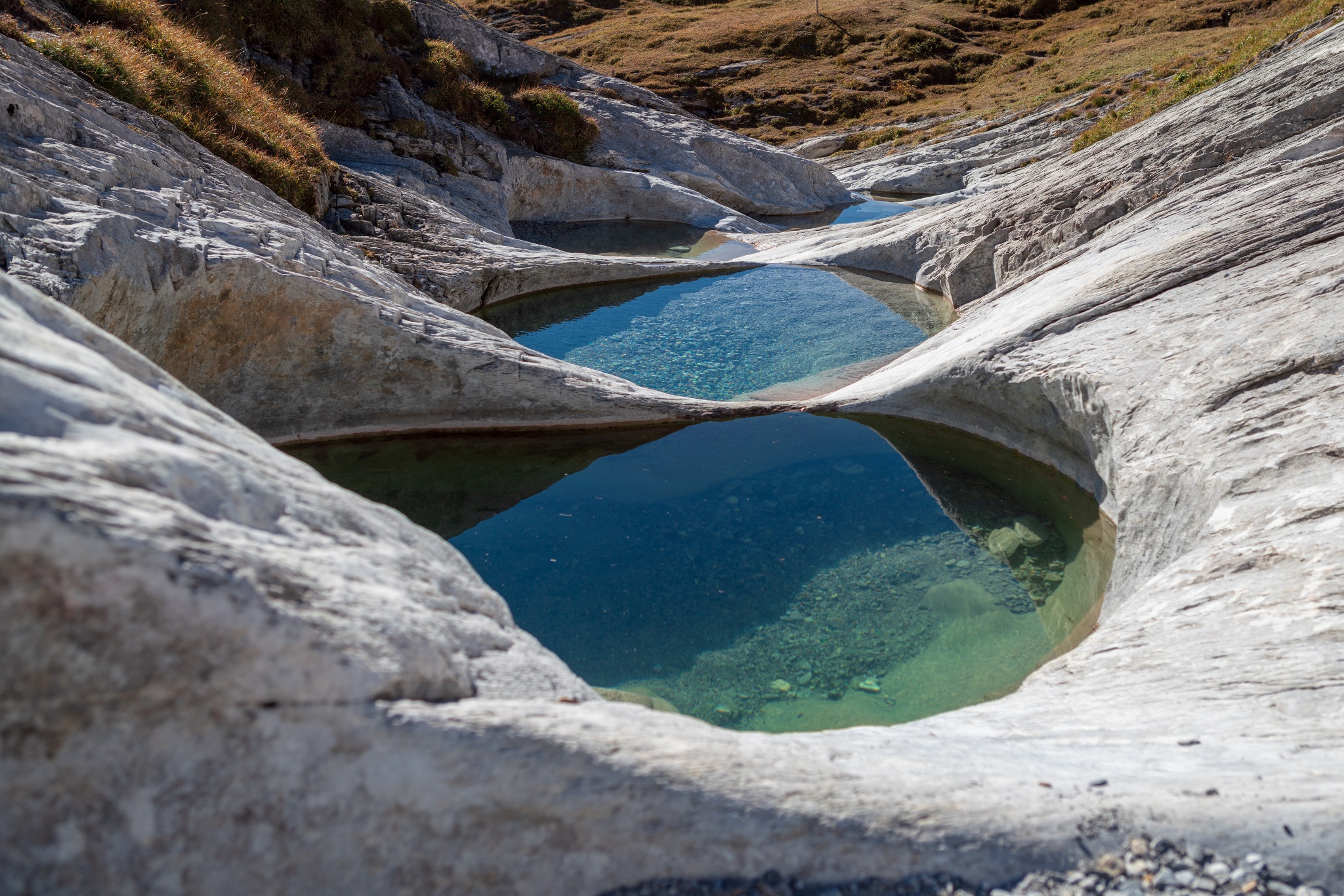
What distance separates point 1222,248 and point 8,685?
11145 mm

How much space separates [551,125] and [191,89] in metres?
15.1

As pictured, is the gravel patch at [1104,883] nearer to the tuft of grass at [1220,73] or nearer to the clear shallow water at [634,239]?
the tuft of grass at [1220,73]

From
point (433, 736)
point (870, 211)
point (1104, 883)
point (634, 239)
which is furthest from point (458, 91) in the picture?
point (1104, 883)

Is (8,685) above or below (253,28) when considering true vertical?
below

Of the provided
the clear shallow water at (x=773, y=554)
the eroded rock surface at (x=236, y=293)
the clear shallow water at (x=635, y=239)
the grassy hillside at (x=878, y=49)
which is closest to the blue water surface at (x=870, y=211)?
the clear shallow water at (x=635, y=239)

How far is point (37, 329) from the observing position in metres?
3.08

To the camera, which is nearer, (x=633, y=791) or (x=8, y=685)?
(x=8, y=685)

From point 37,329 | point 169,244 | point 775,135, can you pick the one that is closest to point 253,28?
point 169,244

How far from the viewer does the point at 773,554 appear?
8.31 metres

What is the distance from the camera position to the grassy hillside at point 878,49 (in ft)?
158

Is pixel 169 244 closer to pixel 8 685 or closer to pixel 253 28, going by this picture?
pixel 8 685

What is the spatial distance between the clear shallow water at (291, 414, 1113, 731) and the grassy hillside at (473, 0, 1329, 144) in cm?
3919

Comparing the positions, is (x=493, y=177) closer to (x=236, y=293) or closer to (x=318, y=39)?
(x=318, y=39)

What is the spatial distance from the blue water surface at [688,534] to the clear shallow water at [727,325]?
318 centimetres
